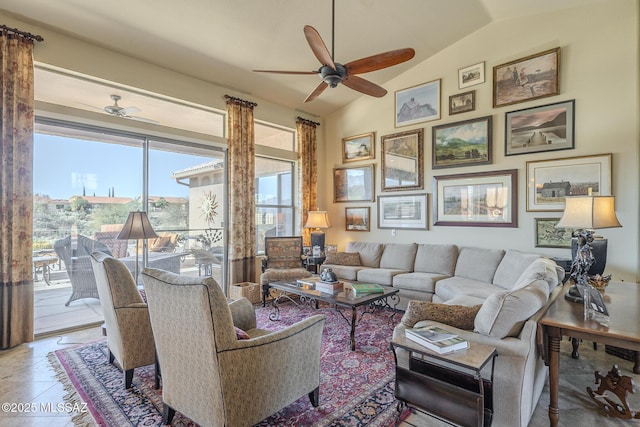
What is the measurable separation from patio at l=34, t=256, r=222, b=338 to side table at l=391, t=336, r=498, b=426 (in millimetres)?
4024

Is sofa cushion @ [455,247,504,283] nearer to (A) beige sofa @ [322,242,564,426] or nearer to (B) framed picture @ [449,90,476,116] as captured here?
(A) beige sofa @ [322,242,564,426]

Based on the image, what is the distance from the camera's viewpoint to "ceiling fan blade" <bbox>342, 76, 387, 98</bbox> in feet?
11.0

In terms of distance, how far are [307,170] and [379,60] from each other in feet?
11.7

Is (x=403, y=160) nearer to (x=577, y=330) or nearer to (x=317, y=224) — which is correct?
(x=317, y=224)

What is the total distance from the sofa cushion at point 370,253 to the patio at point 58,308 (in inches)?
155

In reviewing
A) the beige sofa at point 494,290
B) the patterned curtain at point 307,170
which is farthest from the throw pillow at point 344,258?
the patterned curtain at point 307,170

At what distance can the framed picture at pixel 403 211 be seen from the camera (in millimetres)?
5348

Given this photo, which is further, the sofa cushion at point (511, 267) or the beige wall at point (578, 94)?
the sofa cushion at point (511, 267)

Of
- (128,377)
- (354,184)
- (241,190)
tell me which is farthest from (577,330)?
(354,184)

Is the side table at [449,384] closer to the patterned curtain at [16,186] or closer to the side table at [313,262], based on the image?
the side table at [313,262]

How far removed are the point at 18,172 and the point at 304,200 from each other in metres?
4.13

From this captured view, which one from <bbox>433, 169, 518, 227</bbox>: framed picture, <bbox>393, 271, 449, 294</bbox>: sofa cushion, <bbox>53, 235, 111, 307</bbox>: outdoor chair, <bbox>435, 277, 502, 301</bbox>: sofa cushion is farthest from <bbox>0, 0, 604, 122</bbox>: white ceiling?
<bbox>435, 277, 502, 301</bbox>: sofa cushion

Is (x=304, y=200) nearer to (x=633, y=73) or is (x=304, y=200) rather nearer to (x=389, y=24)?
(x=389, y=24)

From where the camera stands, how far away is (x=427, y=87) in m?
5.25
